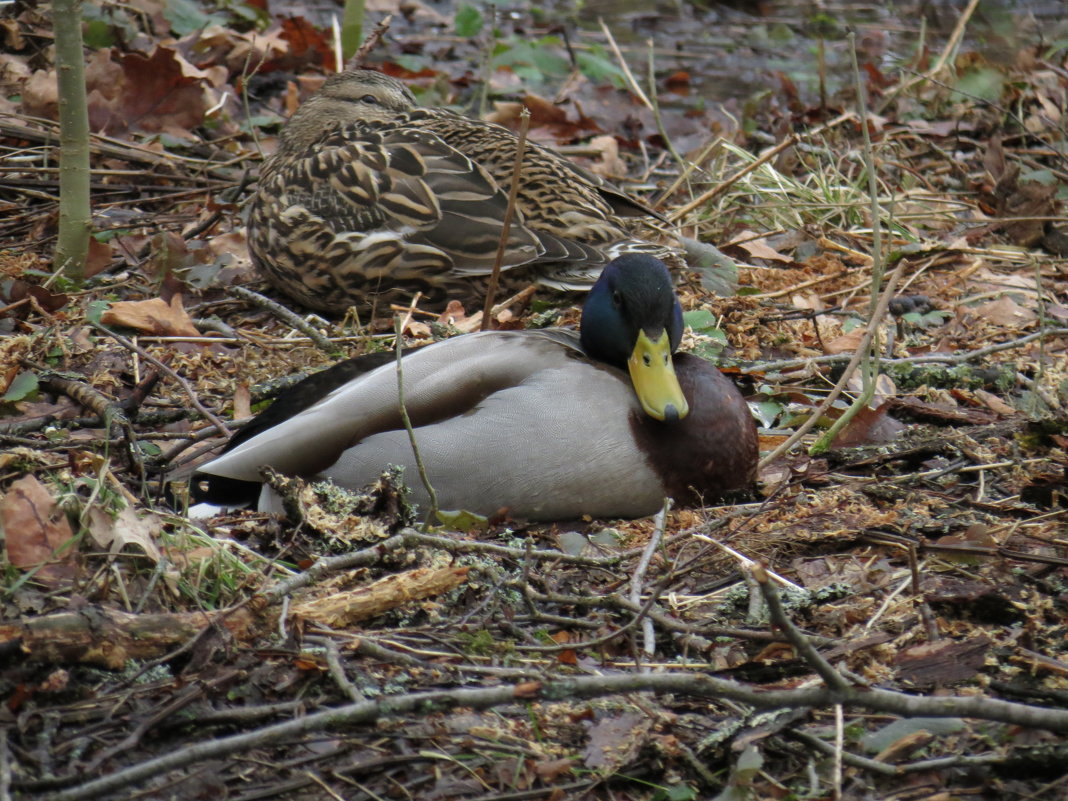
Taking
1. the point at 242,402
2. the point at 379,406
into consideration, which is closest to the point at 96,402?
the point at 242,402

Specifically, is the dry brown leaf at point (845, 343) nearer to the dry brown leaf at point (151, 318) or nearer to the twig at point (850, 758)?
the dry brown leaf at point (151, 318)

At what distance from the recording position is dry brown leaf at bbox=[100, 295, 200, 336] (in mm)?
5242

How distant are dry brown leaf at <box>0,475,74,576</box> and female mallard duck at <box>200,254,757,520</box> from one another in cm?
85

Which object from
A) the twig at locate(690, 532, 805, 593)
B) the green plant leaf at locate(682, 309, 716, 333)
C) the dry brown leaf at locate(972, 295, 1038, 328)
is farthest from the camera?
the dry brown leaf at locate(972, 295, 1038, 328)

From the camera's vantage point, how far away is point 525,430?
12.7 feet

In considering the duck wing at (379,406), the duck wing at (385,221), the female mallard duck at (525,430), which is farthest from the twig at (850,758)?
the duck wing at (385,221)

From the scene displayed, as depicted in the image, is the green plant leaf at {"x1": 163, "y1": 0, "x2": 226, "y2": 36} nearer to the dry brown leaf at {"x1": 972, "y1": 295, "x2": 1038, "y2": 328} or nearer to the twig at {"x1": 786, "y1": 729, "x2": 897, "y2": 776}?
the dry brown leaf at {"x1": 972, "y1": 295, "x2": 1038, "y2": 328}

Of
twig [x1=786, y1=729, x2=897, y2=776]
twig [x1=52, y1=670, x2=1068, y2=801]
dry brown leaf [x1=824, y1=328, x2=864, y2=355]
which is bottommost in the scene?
dry brown leaf [x1=824, y1=328, x2=864, y2=355]

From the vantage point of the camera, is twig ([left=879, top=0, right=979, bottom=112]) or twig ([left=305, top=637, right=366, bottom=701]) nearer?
twig ([left=305, top=637, right=366, bottom=701])

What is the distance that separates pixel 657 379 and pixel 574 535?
61 cm

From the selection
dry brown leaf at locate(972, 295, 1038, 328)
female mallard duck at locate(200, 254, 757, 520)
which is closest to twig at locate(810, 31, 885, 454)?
female mallard duck at locate(200, 254, 757, 520)

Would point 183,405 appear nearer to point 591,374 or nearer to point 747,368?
point 591,374

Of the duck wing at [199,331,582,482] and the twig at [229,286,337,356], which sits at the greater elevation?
the duck wing at [199,331,582,482]

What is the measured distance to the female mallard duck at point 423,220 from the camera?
5660 mm
